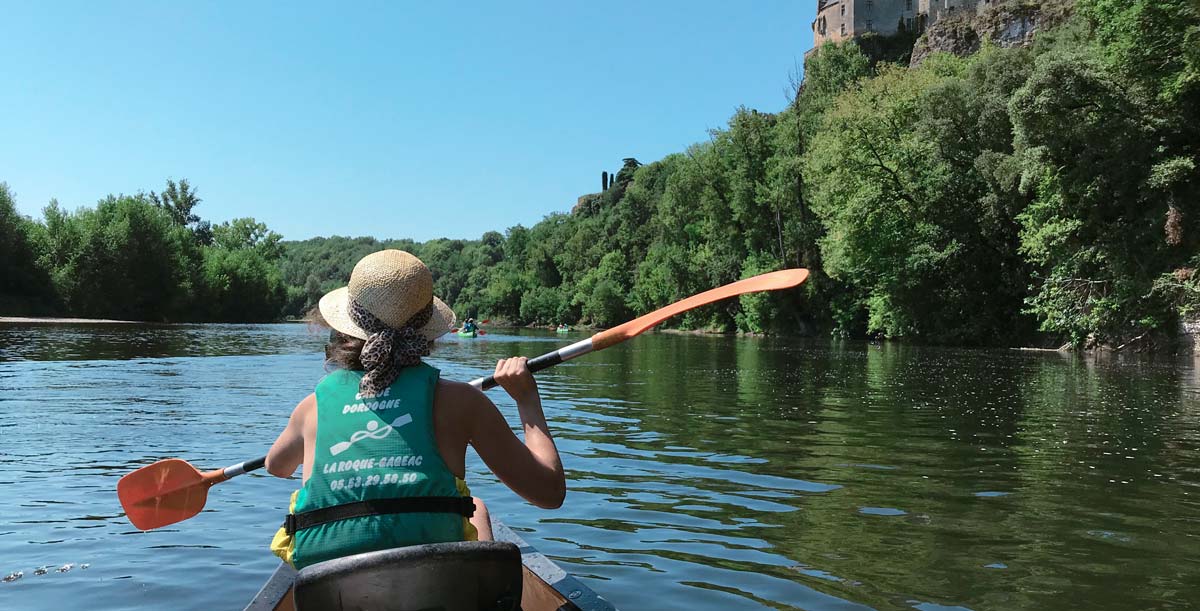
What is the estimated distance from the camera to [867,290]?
49.2 m

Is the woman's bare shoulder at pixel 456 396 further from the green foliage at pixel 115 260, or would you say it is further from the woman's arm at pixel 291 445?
the green foliage at pixel 115 260

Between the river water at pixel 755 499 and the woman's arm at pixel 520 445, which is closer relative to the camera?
the woman's arm at pixel 520 445

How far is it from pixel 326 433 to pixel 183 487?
100 inches

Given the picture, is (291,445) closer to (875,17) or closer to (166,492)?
(166,492)

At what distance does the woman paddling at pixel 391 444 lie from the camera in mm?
2809

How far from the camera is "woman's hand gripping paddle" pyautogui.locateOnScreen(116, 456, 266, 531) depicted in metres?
4.84

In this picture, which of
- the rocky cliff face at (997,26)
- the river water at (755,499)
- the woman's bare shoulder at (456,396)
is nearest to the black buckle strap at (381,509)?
the woman's bare shoulder at (456,396)

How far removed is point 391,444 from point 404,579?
0.40m

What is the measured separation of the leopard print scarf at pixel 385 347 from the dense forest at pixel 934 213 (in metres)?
6.59

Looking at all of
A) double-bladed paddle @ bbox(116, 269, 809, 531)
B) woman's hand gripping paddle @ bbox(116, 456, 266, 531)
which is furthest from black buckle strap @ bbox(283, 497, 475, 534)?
woman's hand gripping paddle @ bbox(116, 456, 266, 531)

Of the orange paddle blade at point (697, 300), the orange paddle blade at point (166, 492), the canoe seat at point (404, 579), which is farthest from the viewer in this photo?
the orange paddle blade at point (166, 492)

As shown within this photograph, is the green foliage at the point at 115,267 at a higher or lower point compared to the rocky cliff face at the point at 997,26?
lower

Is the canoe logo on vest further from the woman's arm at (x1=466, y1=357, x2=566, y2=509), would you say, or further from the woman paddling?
the woman's arm at (x1=466, y1=357, x2=566, y2=509)

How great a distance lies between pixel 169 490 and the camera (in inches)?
194
